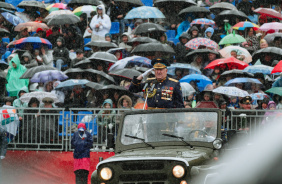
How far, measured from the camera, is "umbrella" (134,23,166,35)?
23.0 m

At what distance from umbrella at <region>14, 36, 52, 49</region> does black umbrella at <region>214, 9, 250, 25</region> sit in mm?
5985

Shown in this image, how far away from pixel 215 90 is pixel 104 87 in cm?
299

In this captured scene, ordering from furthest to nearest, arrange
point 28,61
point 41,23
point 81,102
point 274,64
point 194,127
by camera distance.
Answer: point 41,23
point 28,61
point 274,64
point 81,102
point 194,127

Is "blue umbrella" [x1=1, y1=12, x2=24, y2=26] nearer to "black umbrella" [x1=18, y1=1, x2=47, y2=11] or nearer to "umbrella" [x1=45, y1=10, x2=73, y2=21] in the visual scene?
"black umbrella" [x1=18, y1=1, x2=47, y2=11]

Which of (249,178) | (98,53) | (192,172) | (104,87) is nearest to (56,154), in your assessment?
(104,87)

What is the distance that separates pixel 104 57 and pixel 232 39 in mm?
4290

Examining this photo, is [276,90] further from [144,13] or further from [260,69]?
[144,13]

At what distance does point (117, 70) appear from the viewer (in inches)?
781

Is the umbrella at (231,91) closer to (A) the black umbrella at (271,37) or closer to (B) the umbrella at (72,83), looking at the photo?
(B) the umbrella at (72,83)

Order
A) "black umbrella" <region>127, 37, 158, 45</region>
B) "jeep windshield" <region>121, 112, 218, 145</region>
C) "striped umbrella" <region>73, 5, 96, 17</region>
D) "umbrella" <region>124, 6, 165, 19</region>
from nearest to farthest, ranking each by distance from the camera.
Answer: "jeep windshield" <region>121, 112, 218, 145</region>, "black umbrella" <region>127, 37, 158, 45</region>, "umbrella" <region>124, 6, 165, 19</region>, "striped umbrella" <region>73, 5, 96, 17</region>

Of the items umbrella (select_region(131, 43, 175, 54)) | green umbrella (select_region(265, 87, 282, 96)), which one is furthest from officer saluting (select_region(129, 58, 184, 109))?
umbrella (select_region(131, 43, 175, 54))

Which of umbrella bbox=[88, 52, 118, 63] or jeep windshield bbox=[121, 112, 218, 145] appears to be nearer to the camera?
jeep windshield bbox=[121, 112, 218, 145]

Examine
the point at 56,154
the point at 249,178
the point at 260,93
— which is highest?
the point at 249,178

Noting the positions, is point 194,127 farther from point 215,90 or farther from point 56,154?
point 215,90
